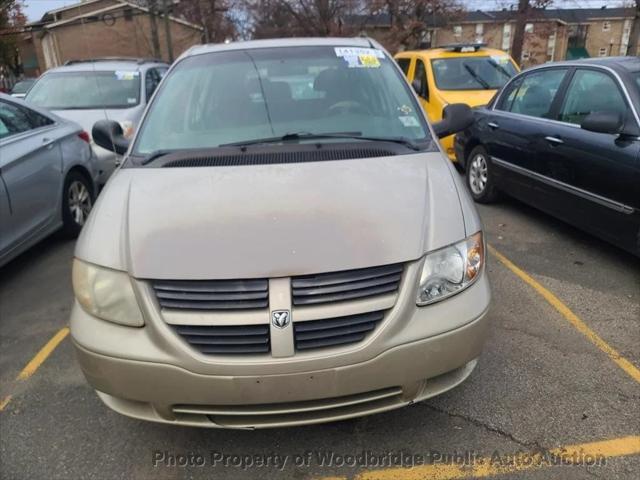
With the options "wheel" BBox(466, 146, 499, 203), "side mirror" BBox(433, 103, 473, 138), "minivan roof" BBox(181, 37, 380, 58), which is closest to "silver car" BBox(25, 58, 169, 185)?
"minivan roof" BBox(181, 37, 380, 58)

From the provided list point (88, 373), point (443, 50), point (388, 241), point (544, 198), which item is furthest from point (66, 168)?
point (443, 50)

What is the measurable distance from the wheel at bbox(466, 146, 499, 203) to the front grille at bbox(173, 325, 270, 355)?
14.8 ft

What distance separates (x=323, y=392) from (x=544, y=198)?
12.0ft

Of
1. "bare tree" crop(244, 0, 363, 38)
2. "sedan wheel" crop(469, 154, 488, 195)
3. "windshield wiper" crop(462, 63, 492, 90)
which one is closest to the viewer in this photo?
"sedan wheel" crop(469, 154, 488, 195)

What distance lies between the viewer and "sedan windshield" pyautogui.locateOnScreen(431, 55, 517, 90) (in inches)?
328

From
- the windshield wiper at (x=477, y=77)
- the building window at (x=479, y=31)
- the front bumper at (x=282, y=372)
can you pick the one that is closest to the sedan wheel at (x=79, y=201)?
the front bumper at (x=282, y=372)

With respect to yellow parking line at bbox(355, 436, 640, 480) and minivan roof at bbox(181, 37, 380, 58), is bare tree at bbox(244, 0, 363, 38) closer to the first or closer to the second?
minivan roof at bbox(181, 37, 380, 58)

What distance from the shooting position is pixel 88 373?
220cm

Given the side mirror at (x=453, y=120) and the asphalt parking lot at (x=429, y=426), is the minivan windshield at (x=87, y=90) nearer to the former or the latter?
the asphalt parking lot at (x=429, y=426)

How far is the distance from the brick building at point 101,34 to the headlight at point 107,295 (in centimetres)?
3339

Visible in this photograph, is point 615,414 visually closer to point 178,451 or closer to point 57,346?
point 178,451

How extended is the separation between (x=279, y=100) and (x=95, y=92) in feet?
17.8

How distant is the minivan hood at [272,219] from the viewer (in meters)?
2.05

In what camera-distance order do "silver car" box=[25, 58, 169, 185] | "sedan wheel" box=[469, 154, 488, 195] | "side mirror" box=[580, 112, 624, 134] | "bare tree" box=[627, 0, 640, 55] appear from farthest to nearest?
1. "bare tree" box=[627, 0, 640, 55]
2. "silver car" box=[25, 58, 169, 185]
3. "sedan wheel" box=[469, 154, 488, 195]
4. "side mirror" box=[580, 112, 624, 134]
